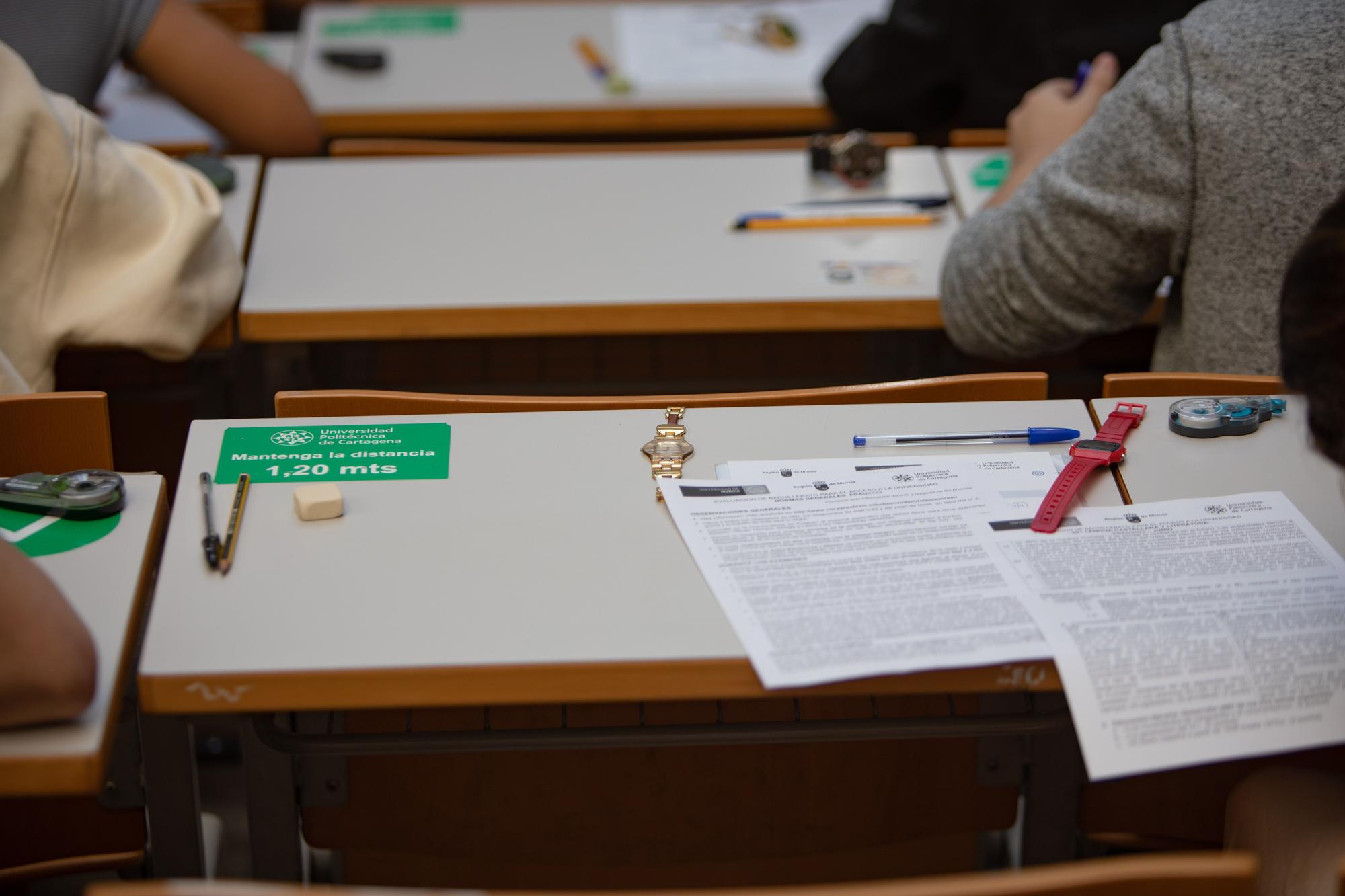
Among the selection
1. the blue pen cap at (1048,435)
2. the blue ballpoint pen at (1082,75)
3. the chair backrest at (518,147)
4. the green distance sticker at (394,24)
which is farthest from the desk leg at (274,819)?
the green distance sticker at (394,24)

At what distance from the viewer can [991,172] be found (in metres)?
2.00

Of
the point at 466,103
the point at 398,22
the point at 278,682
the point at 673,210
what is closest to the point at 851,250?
the point at 673,210

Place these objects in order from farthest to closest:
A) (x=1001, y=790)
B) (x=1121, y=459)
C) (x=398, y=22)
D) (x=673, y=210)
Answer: (x=398, y=22), (x=673, y=210), (x=1001, y=790), (x=1121, y=459)

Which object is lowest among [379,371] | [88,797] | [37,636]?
[379,371]

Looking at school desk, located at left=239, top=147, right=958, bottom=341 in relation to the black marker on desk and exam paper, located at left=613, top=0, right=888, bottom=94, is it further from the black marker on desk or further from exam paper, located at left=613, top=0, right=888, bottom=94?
the black marker on desk

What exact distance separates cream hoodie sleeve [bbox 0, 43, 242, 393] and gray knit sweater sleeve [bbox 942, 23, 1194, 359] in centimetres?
88

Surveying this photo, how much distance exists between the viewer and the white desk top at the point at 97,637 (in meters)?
0.87

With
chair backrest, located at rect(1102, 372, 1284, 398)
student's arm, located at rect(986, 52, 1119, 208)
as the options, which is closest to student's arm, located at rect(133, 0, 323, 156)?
student's arm, located at rect(986, 52, 1119, 208)

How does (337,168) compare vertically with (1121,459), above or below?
below

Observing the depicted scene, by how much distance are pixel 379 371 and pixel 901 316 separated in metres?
0.98

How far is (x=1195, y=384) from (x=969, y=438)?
0.81ft

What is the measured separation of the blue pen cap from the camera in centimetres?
121

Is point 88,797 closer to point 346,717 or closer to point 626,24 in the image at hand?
point 346,717

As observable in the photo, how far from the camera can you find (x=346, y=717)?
1.25 metres
